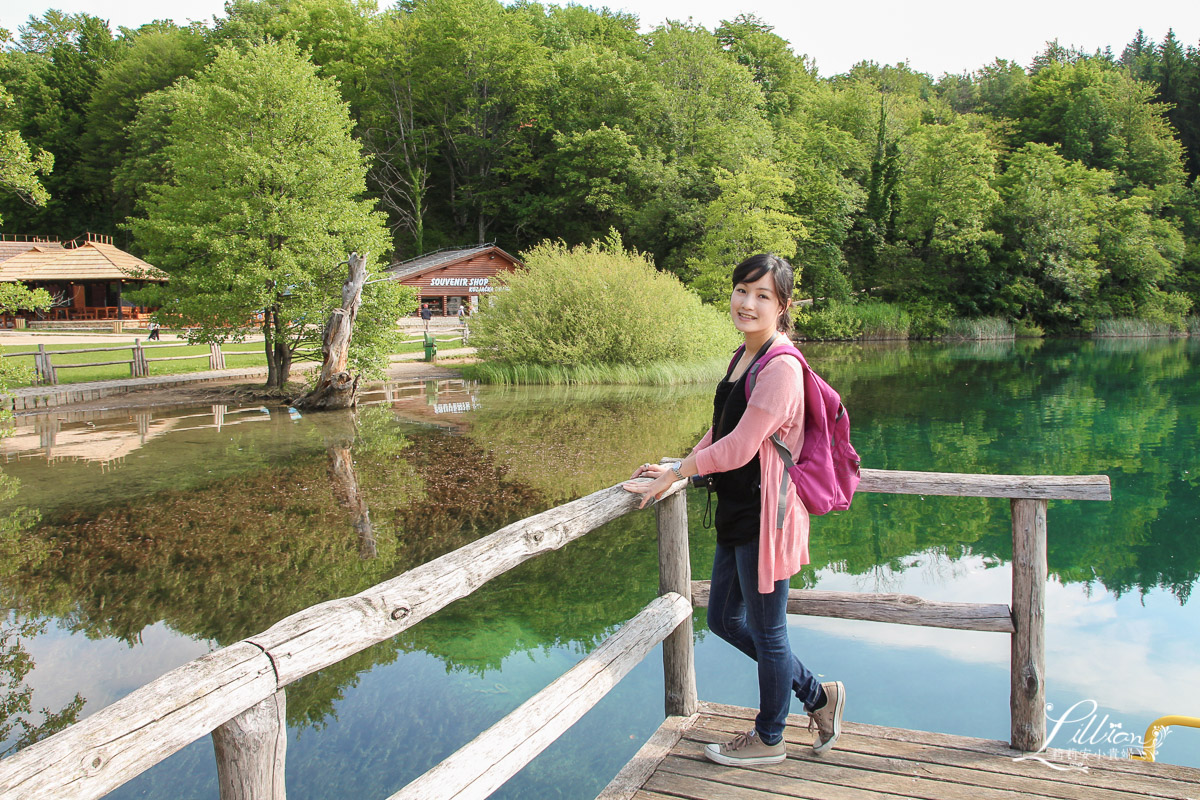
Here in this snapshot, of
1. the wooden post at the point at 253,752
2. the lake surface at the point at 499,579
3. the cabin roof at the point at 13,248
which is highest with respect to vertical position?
the cabin roof at the point at 13,248

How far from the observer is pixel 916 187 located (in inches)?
1576

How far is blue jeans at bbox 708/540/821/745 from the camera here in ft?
8.79

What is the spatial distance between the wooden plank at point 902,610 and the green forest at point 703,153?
1058 inches

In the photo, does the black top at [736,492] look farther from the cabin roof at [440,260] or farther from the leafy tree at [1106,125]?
the leafy tree at [1106,125]

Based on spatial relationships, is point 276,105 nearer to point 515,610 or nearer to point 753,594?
point 515,610

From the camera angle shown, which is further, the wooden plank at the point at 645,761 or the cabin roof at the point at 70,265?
the cabin roof at the point at 70,265

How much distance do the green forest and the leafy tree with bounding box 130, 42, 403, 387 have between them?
1602cm

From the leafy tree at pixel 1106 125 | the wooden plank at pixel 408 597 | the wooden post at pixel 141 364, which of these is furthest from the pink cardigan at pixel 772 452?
the leafy tree at pixel 1106 125

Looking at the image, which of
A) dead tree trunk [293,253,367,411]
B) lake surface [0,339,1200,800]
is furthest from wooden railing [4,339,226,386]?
dead tree trunk [293,253,367,411]

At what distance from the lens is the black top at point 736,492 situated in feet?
8.68

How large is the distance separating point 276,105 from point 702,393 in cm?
1097

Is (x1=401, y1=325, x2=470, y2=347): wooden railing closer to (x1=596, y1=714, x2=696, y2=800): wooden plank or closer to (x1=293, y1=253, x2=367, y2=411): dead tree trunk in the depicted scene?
(x1=293, y1=253, x2=367, y2=411): dead tree trunk

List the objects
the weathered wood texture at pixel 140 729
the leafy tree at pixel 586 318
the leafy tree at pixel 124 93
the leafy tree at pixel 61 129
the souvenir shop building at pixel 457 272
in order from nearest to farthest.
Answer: the weathered wood texture at pixel 140 729, the leafy tree at pixel 586 318, the souvenir shop building at pixel 457 272, the leafy tree at pixel 124 93, the leafy tree at pixel 61 129

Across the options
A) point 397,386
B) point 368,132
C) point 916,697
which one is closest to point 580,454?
point 916,697
